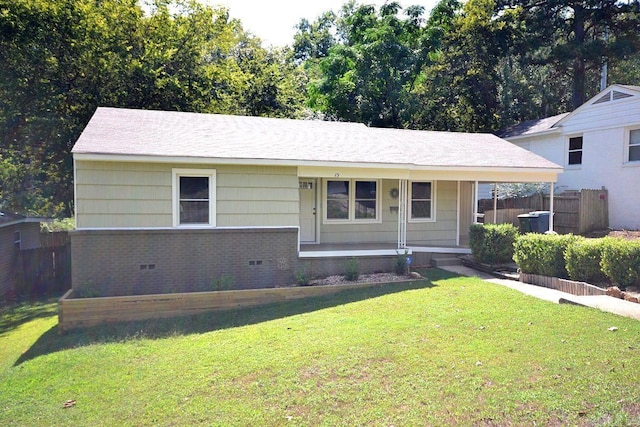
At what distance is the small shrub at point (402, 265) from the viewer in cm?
1083

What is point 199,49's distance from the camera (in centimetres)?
2006

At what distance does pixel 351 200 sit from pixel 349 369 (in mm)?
7922

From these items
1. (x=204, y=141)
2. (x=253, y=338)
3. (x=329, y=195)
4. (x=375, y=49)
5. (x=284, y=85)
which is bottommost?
(x=253, y=338)

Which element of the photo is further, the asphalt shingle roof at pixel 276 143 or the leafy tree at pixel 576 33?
the leafy tree at pixel 576 33

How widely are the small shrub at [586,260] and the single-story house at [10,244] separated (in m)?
13.8

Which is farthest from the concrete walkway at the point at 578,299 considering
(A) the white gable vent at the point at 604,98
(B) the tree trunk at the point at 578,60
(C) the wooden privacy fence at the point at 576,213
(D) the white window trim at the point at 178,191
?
(B) the tree trunk at the point at 578,60

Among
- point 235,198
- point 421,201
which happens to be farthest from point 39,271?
point 421,201

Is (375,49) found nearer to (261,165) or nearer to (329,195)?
(329,195)

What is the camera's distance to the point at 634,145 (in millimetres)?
15797

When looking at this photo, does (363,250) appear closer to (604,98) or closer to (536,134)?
Answer: (604,98)

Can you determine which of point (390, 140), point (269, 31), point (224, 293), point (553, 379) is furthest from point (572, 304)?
point (269, 31)

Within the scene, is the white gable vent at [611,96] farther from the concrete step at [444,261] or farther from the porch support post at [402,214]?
the porch support post at [402,214]

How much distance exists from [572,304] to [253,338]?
16.7ft

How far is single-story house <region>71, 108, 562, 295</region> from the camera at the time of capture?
30.4ft
